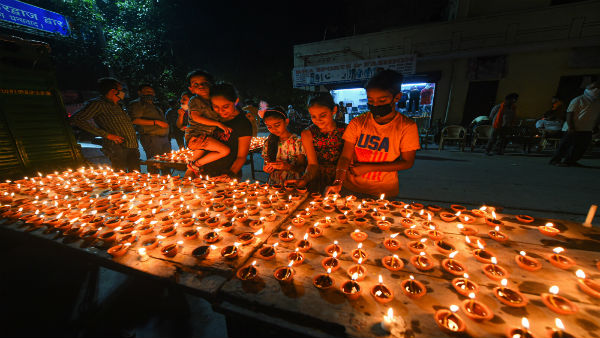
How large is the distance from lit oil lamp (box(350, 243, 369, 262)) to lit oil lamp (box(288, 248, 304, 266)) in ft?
1.32

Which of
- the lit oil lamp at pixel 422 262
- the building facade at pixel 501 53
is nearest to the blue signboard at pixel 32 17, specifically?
the building facade at pixel 501 53

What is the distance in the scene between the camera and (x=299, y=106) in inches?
846

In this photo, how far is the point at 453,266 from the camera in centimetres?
150

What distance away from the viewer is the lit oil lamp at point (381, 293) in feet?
4.03

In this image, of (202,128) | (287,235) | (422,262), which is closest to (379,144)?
(422,262)

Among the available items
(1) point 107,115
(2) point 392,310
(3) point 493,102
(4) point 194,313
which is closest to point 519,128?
(3) point 493,102

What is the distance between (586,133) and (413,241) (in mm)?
11064

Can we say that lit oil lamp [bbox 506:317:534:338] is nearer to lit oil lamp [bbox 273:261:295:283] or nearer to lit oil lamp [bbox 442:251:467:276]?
lit oil lamp [bbox 442:251:467:276]

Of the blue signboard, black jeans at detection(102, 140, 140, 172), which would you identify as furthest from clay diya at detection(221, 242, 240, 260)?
the blue signboard

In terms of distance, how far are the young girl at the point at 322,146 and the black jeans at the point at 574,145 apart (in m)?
10.3

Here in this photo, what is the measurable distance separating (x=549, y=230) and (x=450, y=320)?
5.16ft

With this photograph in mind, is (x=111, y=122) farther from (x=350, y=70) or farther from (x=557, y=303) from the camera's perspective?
(x=350, y=70)

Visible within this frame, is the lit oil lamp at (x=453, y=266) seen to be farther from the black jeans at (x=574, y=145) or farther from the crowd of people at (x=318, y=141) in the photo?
the black jeans at (x=574, y=145)

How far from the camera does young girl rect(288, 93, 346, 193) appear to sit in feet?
10.3
